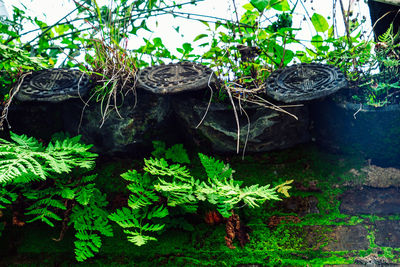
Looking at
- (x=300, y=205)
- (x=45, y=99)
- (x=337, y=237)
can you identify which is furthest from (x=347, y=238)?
(x=45, y=99)

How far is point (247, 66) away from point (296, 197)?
0.96 metres

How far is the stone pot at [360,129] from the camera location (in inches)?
75.0

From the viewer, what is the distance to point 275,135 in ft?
6.62

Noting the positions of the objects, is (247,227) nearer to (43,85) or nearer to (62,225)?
(62,225)

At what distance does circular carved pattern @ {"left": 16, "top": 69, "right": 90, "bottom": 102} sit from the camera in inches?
76.1

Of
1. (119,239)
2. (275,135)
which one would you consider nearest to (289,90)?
(275,135)

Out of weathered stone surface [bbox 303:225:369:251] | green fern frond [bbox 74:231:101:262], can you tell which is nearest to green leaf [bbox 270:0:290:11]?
weathered stone surface [bbox 303:225:369:251]

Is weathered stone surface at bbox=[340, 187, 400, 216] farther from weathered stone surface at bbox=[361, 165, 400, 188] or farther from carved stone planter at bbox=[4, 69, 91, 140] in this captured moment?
carved stone planter at bbox=[4, 69, 91, 140]

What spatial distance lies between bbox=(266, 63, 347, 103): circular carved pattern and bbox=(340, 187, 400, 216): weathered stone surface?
2.11 ft

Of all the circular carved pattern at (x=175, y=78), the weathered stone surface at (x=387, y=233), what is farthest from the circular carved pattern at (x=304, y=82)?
the weathered stone surface at (x=387, y=233)

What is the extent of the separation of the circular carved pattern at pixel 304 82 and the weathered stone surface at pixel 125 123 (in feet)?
2.42

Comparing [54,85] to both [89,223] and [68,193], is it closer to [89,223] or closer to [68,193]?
[68,193]

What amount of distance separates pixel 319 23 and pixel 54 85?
1.88 metres

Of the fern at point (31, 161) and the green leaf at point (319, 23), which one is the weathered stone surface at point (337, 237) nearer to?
the fern at point (31, 161)
